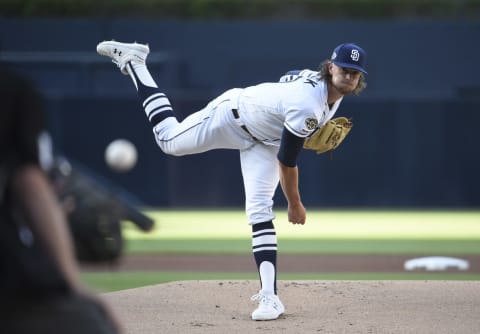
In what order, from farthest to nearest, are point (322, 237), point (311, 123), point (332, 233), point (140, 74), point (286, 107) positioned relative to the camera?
1. point (332, 233)
2. point (322, 237)
3. point (140, 74)
4. point (286, 107)
5. point (311, 123)

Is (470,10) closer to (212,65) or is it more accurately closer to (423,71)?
(423,71)

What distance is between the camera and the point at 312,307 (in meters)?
6.00

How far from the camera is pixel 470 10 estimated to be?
66.9 ft

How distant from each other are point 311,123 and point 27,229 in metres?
3.28

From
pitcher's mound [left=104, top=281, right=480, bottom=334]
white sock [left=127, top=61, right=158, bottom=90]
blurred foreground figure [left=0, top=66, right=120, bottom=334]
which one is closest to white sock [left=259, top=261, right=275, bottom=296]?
pitcher's mound [left=104, top=281, right=480, bottom=334]

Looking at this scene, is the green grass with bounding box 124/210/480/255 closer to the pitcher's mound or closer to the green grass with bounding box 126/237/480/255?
the green grass with bounding box 126/237/480/255

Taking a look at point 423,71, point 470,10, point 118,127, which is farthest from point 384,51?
point 118,127

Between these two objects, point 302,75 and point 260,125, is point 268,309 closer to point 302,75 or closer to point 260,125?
point 260,125

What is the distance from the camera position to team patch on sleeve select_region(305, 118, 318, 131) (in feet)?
17.4

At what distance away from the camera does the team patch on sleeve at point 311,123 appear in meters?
A: 5.31

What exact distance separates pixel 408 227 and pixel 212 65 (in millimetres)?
6600

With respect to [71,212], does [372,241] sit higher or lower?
higher

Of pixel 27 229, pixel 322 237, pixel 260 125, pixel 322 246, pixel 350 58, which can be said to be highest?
pixel 322 237

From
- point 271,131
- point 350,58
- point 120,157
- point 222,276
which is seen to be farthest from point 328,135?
point 222,276
